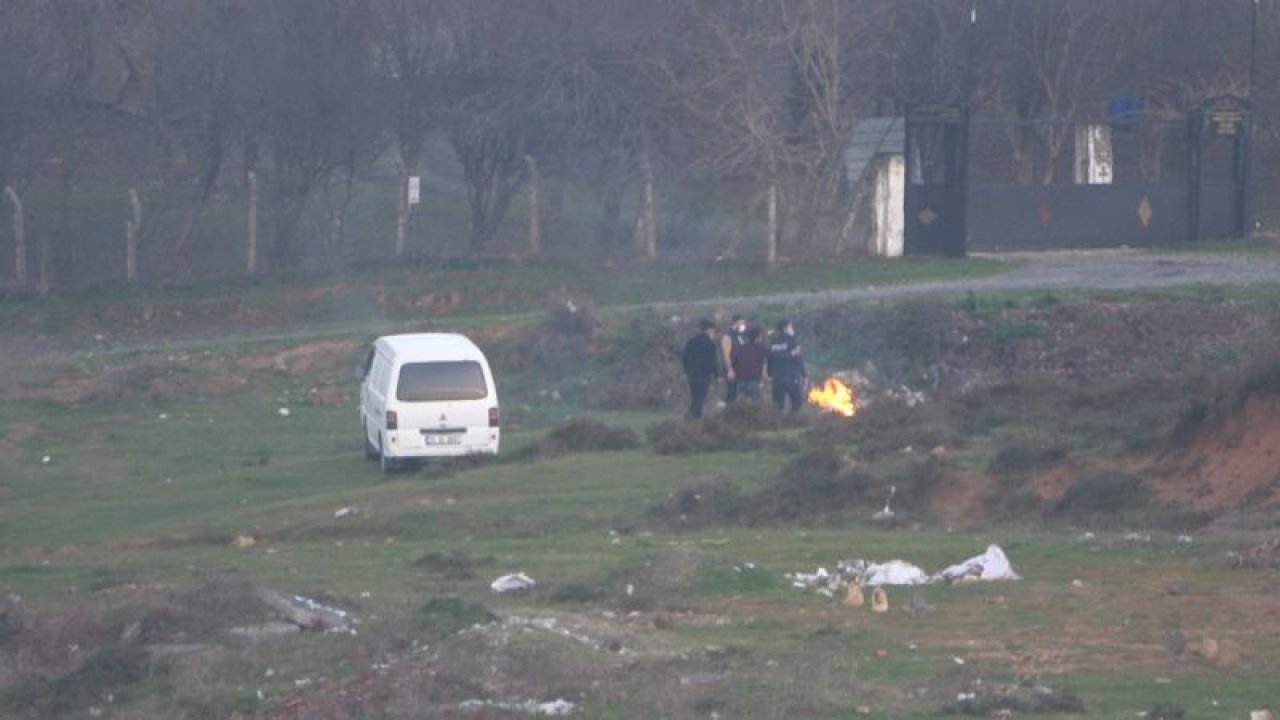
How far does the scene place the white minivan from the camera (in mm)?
25094

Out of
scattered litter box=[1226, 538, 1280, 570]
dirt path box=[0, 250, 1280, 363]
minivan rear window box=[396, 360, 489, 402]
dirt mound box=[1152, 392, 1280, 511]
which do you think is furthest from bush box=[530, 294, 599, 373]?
scattered litter box=[1226, 538, 1280, 570]

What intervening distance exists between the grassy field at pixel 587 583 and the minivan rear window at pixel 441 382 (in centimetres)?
97

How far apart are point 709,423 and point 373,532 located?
6606mm

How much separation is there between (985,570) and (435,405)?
10.9 m

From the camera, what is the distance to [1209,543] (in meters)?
16.8

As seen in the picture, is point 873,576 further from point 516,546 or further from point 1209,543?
point 516,546

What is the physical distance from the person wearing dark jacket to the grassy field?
1.60m

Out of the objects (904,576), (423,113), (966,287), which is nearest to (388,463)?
(904,576)

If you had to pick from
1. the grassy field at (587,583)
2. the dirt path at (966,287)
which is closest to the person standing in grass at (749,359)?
the grassy field at (587,583)

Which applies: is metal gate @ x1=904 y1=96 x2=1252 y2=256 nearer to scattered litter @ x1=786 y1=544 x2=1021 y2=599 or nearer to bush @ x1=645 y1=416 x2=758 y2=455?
bush @ x1=645 y1=416 x2=758 y2=455

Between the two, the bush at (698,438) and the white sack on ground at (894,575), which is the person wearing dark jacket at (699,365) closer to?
the bush at (698,438)

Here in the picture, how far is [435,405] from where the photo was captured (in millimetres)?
25172

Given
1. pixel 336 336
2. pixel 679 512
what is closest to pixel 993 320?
pixel 336 336

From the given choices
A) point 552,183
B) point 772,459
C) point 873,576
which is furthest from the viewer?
point 552,183
